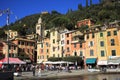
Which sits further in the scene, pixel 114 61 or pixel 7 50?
pixel 7 50

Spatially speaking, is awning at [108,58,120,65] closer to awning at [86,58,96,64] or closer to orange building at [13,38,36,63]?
awning at [86,58,96,64]

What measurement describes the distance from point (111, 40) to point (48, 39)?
30.3m

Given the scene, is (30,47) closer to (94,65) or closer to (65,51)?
(65,51)

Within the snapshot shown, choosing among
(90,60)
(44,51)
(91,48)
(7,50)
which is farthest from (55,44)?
(90,60)

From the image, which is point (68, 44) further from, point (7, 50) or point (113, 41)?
point (7, 50)

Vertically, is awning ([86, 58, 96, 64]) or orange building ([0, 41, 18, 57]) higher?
orange building ([0, 41, 18, 57])

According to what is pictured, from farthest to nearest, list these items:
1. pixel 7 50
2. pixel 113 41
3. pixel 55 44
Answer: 1. pixel 55 44
2. pixel 7 50
3. pixel 113 41

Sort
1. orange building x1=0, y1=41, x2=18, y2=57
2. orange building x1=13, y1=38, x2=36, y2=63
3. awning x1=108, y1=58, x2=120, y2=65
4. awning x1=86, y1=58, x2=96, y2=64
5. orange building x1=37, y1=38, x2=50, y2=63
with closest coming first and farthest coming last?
awning x1=108, y1=58, x2=120, y2=65 → awning x1=86, y1=58, x2=96, y2=64 → orange building x1=0, y1=41, x2=18, y2=57 → orange building x1=13, y1=38, x2=36, y2=63 → orange building x1=37, y1=38, x2=50, y2=63

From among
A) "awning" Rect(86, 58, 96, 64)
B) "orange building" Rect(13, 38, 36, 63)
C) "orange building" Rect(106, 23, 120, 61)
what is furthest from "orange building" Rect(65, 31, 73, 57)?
"orange building" Rect(13, 38, 36, 63)

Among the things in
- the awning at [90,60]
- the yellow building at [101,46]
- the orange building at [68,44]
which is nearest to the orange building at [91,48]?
the awning at [90,60]

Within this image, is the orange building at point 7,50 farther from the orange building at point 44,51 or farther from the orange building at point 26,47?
the orange building at point 44,51

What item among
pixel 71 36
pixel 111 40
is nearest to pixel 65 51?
pixel 71 36

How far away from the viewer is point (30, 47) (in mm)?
86000

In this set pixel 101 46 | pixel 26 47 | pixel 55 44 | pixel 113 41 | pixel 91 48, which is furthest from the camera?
pixel 26 47
